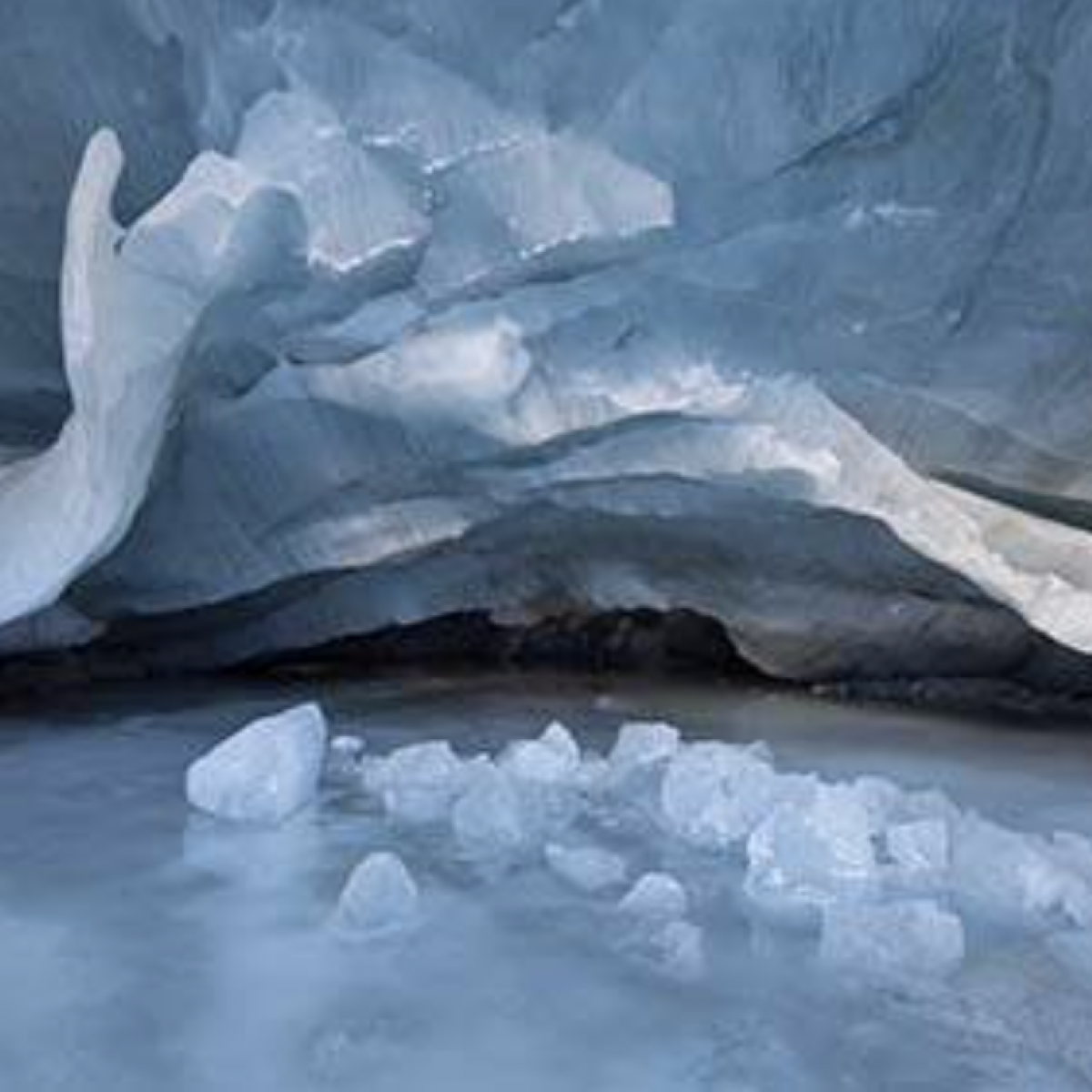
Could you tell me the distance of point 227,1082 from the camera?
0.71 meters

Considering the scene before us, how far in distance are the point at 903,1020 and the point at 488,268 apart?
77cm

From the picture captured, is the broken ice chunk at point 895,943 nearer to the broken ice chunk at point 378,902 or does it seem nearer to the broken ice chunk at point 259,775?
the broken ice chunk at point 378,902

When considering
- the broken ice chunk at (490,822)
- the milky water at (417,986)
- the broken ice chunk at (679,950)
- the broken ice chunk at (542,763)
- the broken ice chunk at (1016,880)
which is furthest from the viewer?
the broken ice chunk at (542,763)

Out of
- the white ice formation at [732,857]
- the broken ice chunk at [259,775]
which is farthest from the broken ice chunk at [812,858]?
the broken ice chunk at [259,775]

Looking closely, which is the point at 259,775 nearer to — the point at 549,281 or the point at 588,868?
the point at 588,868

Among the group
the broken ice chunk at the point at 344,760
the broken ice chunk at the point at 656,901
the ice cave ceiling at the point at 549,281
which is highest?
the ice cave ceiling at the point at 549,281

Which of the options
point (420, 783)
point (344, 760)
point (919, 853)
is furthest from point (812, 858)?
point (344, 760)

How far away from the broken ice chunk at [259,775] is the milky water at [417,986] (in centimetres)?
2

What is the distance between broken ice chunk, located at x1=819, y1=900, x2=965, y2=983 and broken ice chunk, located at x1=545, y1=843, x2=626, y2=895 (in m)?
0.16

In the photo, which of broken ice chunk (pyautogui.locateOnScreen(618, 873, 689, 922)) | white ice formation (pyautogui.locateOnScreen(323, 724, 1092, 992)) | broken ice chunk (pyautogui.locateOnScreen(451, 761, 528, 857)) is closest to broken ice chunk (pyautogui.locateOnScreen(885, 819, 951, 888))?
white ice formation (pyautogui.locateOnScreen(323, 724, 1092, 992))

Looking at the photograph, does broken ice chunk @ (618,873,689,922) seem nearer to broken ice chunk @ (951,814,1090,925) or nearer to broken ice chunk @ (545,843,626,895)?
broken ice chunk @ (545,843,626,895)

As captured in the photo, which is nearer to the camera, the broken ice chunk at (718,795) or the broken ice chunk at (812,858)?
the broken ice chunk at (812,858)

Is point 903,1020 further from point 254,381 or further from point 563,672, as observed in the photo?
point 563,672

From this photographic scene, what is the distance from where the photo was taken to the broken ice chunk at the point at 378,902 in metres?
0.92
